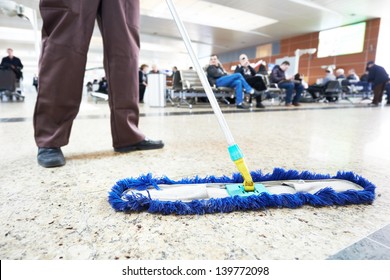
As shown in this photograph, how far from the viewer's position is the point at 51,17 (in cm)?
75

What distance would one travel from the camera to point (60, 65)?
0.78 meters

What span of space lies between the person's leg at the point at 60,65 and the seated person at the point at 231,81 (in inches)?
126

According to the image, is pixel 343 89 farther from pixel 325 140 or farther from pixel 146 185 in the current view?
pixel 146 185

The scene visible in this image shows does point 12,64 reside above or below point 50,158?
above

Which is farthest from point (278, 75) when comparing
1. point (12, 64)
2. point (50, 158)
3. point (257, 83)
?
point (12, 64)

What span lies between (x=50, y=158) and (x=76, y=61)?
1.06 ft

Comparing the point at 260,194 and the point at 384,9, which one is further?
the point at 384,9

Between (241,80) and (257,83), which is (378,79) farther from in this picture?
(241,80)

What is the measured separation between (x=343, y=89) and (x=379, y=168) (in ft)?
22.3

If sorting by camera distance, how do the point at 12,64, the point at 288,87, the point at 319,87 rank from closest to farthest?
the point at 288,87
the point at 12,64
the point at 319,87

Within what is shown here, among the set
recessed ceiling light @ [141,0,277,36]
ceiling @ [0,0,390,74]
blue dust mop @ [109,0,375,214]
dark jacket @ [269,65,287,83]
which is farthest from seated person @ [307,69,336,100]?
blue dust mop @ [109,0,375,214]
